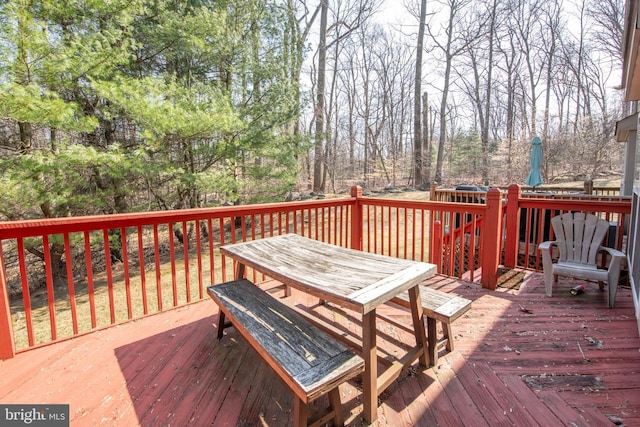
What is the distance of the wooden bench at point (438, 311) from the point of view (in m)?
1.83

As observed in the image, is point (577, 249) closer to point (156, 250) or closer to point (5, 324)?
point (156, 250)

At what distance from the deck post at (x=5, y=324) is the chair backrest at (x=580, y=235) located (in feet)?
16.8

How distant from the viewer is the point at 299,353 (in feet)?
4.69

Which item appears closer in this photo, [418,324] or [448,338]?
[418,324]

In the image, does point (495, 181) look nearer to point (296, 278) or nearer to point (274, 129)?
point (274, 129)

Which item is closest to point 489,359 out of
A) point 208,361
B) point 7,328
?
point 208,361

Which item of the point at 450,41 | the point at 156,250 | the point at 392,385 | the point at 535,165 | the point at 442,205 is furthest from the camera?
the point at 450,41

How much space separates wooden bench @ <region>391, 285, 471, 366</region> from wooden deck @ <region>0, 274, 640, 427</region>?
107 mm

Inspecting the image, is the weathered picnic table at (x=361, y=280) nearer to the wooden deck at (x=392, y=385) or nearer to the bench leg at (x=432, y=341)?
the bench leg at (x=432, y=341)

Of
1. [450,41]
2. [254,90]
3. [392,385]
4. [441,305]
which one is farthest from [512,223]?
[450,41]

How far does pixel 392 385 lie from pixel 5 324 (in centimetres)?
271

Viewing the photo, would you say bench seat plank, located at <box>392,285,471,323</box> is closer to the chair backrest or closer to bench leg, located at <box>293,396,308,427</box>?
bench leg, located at <box>293,396,308,427</box>

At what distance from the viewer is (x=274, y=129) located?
7.57 metres

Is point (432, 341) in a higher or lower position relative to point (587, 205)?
lower
